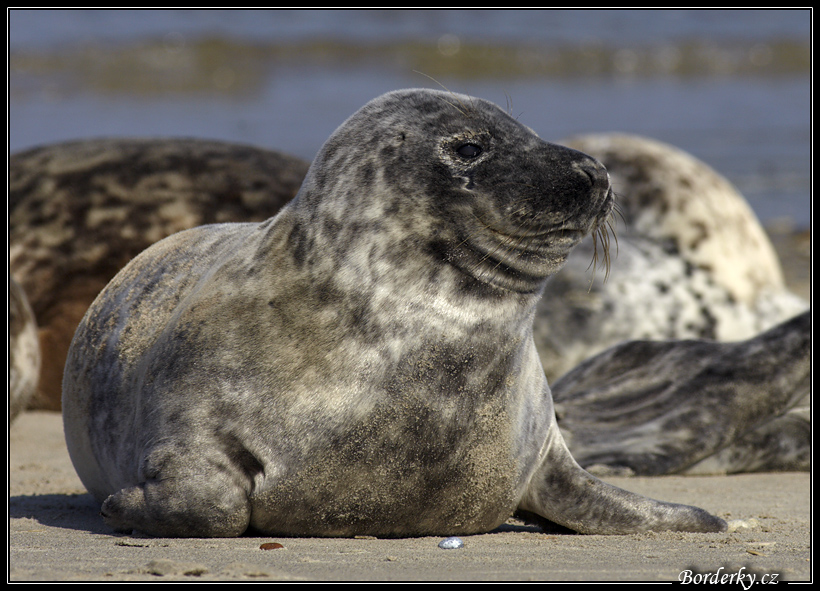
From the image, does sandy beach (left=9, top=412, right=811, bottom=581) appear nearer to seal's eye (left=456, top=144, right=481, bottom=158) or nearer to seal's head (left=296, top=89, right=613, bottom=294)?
seal's head (left=296, top=89, right=613, bottom=294)

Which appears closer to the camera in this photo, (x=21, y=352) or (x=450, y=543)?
(x=450, y=543)

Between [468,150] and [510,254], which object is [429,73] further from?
[510,254]

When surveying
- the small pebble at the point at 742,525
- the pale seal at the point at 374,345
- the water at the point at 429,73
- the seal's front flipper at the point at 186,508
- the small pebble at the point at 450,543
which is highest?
the pale seal at the point at 374,345

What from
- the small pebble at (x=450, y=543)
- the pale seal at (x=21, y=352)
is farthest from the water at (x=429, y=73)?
the small pebble at (x=450, y=543)

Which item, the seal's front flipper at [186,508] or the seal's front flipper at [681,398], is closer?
the seal's front flipper at [186,508]

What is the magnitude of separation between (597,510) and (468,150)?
1.12 m

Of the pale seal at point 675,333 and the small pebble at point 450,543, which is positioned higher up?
the small pebble at point 450,543

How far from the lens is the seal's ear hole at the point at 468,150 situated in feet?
9.59

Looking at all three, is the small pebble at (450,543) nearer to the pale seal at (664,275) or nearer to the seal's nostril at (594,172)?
the seal's nostril at (594,172)

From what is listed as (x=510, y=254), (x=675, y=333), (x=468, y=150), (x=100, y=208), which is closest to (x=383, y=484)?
(x=510, y=254)

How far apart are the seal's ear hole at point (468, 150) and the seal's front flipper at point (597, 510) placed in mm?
935

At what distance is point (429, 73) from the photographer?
20984mm

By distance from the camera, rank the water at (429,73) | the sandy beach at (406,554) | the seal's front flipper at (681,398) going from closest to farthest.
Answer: the sandy beach at (406,554)
the seal's front flipper at (681,398)
the water at (429,73)

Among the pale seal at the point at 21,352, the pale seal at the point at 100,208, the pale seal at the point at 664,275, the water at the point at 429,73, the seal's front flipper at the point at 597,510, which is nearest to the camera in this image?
the seal's front flipper at the point at 597,510
